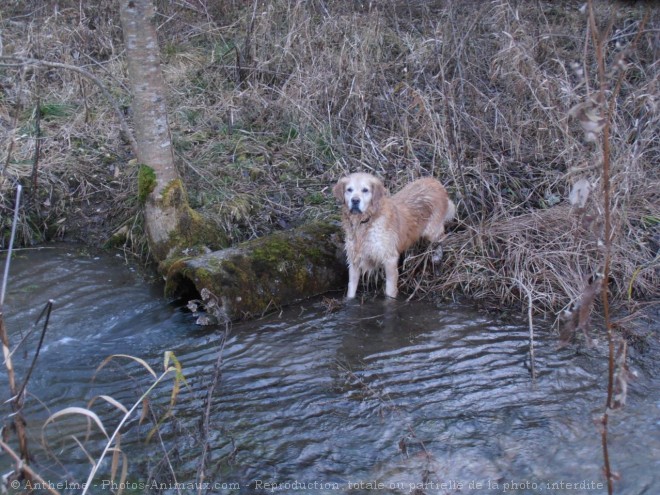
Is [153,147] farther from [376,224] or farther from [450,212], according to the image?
[450,212]

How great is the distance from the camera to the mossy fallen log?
5.79 m

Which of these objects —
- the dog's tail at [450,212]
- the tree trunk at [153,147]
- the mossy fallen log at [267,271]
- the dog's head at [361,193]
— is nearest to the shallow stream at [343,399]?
the mossy fallen log at [267,271]

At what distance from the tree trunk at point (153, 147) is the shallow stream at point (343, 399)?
664 millimetres

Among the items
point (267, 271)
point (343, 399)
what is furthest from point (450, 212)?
point (343, 399)

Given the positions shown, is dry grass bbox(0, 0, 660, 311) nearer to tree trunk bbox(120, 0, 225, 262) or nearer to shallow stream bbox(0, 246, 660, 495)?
tree trunk bbox(120, 0, 225, 262)

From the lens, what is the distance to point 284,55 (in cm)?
942

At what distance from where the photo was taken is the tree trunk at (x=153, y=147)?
601 cm

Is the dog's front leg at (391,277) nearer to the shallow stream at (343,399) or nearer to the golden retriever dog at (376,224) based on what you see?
the golden retriever dog at (376,224)

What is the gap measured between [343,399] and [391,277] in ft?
6.51

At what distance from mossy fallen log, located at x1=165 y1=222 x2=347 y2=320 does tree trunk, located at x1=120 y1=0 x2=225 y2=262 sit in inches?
27.3

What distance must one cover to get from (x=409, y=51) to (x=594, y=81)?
2.56 m

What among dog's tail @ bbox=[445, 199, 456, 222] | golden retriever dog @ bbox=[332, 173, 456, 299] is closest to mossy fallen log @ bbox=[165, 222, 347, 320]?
golden retriever dog @ bbox=[332, 173, 456, 299]

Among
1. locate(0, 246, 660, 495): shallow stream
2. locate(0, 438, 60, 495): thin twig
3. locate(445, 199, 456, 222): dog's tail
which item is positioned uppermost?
locate(445, 199, 456, 222): dog's tail

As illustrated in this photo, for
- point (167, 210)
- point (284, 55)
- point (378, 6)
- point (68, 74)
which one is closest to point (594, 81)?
point (378, 6)
